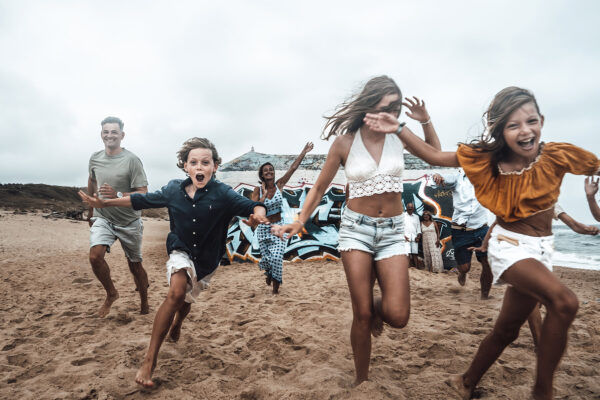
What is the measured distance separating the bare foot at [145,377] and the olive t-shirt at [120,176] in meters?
2.47

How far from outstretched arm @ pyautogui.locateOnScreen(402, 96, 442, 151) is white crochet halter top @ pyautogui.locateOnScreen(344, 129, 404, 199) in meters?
0.27

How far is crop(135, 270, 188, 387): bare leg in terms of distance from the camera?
252cm

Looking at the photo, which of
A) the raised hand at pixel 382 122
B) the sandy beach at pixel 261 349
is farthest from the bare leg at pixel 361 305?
the raised hand at pixel 382 122

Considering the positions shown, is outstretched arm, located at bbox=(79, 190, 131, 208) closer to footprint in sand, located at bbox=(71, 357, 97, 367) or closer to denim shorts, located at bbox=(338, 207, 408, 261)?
Answer: footprint in sand, located at bbox=(71, 357, 97, 367)

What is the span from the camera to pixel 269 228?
622 centimetres

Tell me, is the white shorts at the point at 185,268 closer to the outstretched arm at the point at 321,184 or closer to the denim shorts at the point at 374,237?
the outstretched arm at the point at 321,184

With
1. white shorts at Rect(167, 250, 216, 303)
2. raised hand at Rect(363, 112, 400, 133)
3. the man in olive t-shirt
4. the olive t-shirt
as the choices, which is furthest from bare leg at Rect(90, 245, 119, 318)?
raised hand at Rect(363, 112, 400, 133)

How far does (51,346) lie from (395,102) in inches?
155

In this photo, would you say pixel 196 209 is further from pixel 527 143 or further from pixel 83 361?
pixel 527 143

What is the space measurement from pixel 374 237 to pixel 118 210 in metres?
3.45

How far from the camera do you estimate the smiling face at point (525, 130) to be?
86.1 inches

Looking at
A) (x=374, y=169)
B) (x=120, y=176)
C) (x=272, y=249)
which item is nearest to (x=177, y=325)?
(x=120, y=176)

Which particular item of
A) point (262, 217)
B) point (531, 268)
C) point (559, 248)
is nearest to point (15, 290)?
point (262, 217)

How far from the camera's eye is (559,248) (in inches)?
1038
